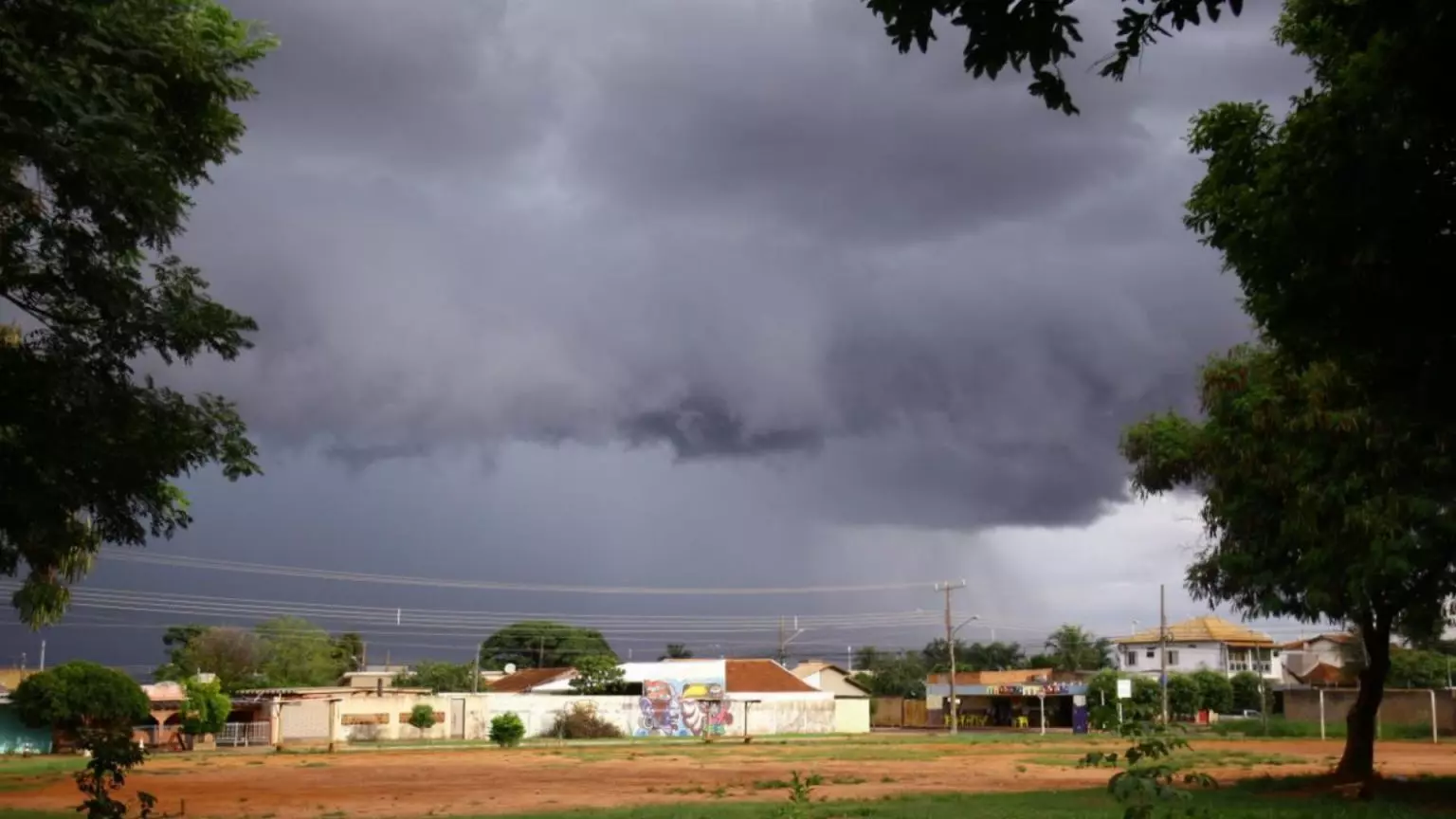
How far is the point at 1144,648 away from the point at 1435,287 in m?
123

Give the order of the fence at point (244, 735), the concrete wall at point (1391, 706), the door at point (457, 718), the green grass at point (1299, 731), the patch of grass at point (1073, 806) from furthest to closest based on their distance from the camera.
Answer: the door at point (457, 718), the concrete wall at point (1391, 706), the fence at point (244, 735), the green grass at point (1299, 731), the patch of grass at point (1073, 806)

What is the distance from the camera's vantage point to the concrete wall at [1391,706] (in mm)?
69438

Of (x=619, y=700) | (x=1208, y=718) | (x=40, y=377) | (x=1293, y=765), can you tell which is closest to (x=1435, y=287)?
(x=40, y=377)

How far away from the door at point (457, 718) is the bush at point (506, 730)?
45.9ft

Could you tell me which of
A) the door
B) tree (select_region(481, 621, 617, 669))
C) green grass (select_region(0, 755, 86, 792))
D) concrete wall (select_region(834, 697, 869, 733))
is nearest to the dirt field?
green grass (select_region(0, 755, 86, 792))

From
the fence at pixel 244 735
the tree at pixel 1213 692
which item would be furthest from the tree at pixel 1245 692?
the fence at pixel 244 735

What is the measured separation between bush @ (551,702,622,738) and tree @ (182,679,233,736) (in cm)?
1995

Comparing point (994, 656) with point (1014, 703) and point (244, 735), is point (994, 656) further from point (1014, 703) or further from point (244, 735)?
point (244, 735)

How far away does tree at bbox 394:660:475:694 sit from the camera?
106 m

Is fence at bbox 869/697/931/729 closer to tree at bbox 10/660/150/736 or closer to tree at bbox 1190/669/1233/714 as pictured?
tree at bbox 1190/669/1233/714

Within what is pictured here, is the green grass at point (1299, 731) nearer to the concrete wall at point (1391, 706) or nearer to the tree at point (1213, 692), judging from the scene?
the concrete wall at point (1391, 706)

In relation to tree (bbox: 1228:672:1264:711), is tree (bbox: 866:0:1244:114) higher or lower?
higher

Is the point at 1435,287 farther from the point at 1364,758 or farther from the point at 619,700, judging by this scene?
the point at 619,700

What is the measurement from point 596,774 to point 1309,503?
22906 millimetres
